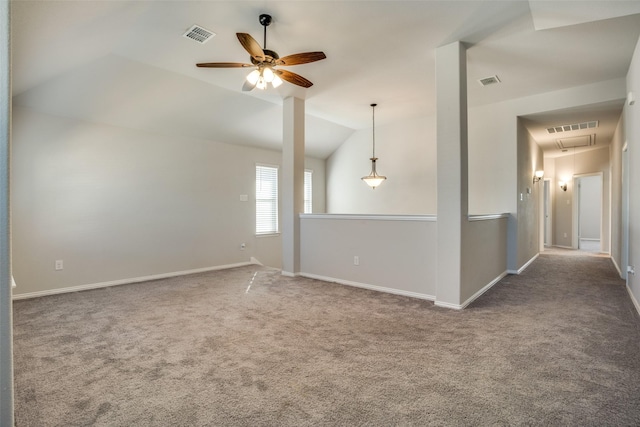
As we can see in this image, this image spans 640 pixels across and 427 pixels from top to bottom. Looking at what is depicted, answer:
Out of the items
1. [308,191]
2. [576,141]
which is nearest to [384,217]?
[308,191]

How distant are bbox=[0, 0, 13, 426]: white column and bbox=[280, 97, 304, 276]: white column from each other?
4383 mm

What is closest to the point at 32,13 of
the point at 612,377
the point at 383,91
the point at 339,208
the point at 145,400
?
the point at 145,400

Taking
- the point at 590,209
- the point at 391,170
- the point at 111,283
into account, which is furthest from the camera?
the point at 590,209

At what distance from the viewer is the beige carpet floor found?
1762 millimetres

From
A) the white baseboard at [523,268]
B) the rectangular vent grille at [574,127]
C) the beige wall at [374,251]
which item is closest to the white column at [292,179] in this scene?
the beige wall at [374,251]

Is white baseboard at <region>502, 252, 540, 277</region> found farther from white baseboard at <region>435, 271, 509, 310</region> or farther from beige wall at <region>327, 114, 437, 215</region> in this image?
beige wall at <region>327, 114, 437, 215</region>

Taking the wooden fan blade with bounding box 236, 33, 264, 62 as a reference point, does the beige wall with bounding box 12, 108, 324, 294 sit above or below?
below

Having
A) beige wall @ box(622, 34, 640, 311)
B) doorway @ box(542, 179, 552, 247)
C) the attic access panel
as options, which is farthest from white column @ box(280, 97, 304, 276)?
doorway @ box(542, 179, 552, 247)

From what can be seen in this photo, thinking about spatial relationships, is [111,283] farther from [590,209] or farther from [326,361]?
[590,209]

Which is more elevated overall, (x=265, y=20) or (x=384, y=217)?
(x=265, y=20)

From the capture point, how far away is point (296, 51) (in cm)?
375

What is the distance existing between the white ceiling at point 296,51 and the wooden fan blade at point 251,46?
44 centimetres

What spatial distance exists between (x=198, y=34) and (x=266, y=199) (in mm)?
3901

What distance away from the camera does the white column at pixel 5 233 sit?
774 mm
